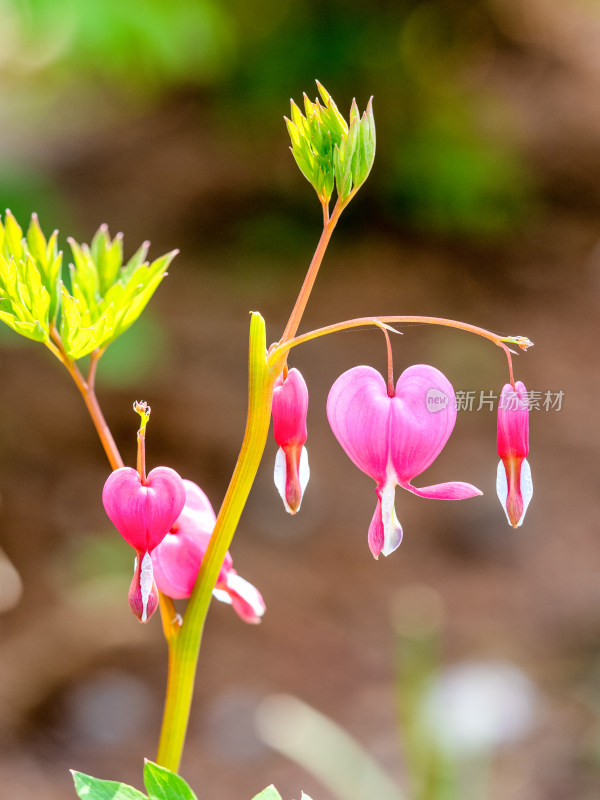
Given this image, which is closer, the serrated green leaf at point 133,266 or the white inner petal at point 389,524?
the white inner petal at point 389,524

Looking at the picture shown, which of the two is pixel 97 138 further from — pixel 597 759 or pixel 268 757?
pixel 597 759

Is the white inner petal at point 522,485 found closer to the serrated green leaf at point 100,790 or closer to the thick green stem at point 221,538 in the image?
the thick green stem at point 221,538

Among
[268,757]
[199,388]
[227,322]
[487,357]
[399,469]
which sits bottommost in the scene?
[399,469]

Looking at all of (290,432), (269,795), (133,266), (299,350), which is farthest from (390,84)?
(269,795)

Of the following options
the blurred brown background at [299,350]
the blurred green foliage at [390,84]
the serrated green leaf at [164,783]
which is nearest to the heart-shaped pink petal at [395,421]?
the serrated green leaf at [164,783]

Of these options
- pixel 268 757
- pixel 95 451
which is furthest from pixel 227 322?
pixel 268 757
